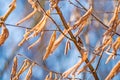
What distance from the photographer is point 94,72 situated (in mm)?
1251

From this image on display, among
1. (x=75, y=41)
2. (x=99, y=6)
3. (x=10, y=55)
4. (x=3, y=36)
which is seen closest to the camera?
(x=3, y=36)

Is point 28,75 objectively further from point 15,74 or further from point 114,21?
point 114,21

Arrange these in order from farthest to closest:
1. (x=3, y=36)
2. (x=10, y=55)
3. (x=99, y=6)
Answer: (x=10, y=55) → (x=99, y=6) → (x=3, y=36)

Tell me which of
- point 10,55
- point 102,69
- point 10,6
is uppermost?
point 10,6

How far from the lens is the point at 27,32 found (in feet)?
3.65

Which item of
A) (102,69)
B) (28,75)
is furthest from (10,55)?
(28,75)

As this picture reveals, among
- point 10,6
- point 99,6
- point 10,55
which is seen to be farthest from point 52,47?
point 10,55

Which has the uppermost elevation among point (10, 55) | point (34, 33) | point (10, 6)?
point (10, 6)

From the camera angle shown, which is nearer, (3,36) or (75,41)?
(3,36)

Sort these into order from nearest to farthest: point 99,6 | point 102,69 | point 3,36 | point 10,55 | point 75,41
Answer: point 3,36
point 75,41
point 99,6
point 102,69
point 10,55

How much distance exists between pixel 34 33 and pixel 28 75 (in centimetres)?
22

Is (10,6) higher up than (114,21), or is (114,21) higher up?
(10,6)

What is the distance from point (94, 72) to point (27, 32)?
30 centimetres

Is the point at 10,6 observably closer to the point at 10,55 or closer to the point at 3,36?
the point at 3,36
